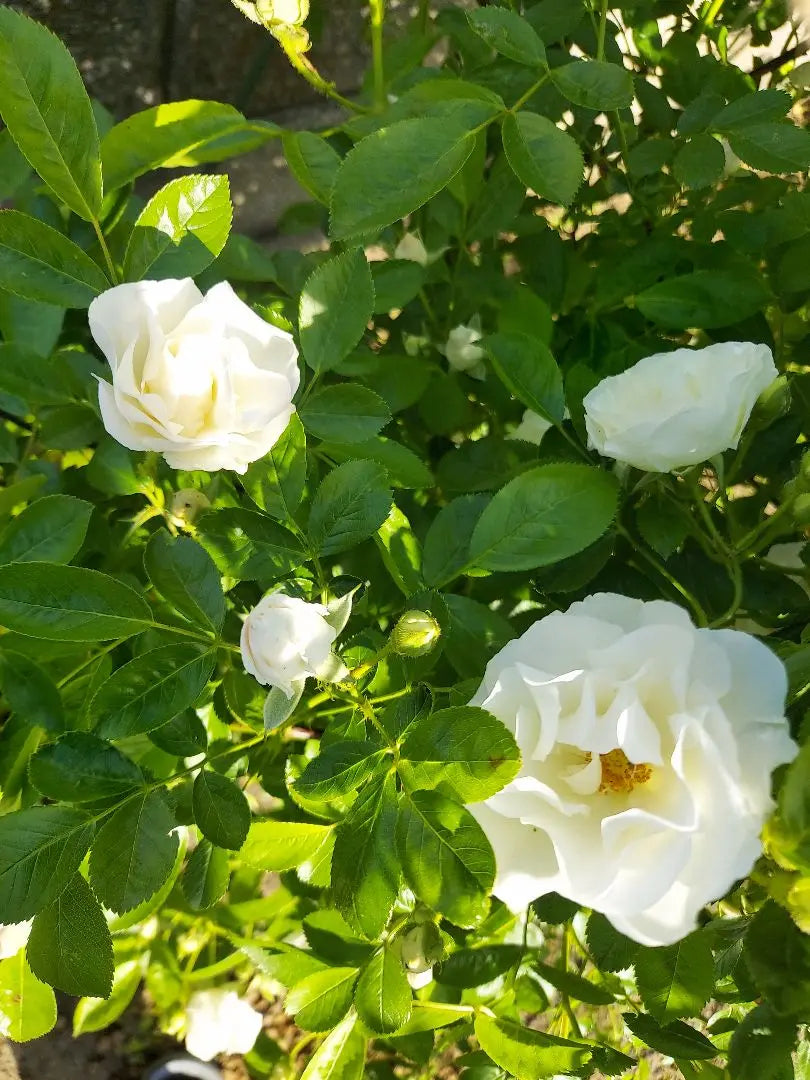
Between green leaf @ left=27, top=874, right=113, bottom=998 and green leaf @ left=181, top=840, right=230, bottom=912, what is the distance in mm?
115

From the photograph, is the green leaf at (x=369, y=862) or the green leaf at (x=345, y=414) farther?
the green leaf at (x=345, y=414)

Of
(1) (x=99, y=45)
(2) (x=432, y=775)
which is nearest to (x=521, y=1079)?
(2) (x=432, y=775)

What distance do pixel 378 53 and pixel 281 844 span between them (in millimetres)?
631

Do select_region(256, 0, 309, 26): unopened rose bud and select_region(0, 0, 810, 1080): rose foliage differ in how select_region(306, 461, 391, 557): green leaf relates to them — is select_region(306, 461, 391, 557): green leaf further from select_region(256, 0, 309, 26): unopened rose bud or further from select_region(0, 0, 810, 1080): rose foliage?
select_region(256, 0, 309, 26): unopened rose bud

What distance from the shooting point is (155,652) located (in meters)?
0.50

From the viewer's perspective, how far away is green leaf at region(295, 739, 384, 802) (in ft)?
1.48

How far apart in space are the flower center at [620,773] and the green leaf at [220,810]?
22 centimetres

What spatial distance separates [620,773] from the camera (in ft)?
1.51

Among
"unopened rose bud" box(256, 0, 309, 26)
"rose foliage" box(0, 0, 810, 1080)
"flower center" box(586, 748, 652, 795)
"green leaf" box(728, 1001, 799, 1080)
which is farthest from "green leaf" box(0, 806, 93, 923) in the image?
"unopened rose bud" box(256, 0, 309, 26)

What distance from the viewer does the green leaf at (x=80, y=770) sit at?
0.48 m

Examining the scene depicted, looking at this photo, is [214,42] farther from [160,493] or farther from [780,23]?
[160,493]

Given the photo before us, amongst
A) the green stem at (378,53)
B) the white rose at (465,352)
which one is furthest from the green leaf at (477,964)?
the green stem at (378,53)

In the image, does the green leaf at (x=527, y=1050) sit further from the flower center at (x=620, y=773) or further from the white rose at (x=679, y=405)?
the white rose at (x=679, y=405)

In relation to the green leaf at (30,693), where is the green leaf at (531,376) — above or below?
above
